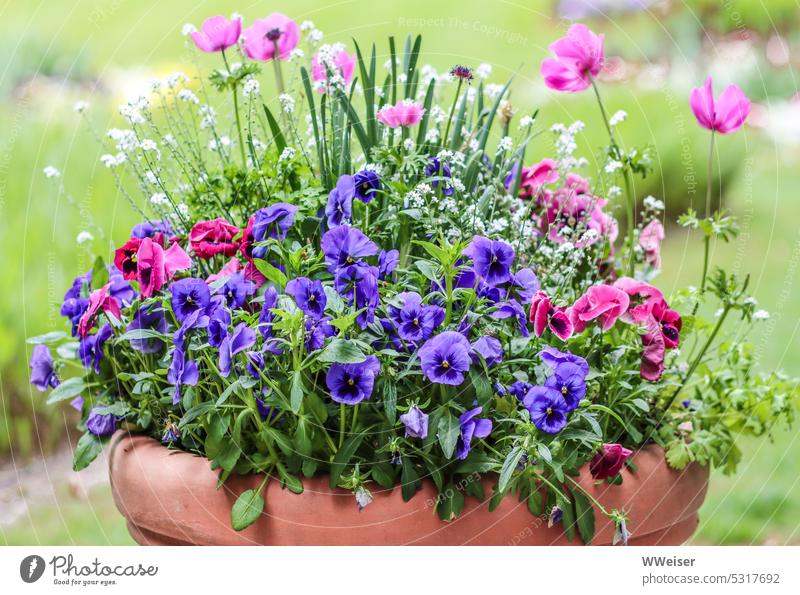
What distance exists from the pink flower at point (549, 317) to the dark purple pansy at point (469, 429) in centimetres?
9

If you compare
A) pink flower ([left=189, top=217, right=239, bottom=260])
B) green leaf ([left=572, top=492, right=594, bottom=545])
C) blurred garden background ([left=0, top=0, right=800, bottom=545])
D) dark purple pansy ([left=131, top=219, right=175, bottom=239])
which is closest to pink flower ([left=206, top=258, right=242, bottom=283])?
pink flower ([left=189, top=217, right=239, bottom=260])

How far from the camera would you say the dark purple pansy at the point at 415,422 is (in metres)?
0.68

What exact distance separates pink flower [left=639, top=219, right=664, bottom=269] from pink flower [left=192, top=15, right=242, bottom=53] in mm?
495

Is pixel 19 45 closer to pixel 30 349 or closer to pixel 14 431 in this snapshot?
pixel 30 349

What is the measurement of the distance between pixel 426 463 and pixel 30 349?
99cm

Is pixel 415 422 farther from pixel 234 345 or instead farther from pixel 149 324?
pixel 149 324

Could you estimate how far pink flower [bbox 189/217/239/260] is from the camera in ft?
2.62

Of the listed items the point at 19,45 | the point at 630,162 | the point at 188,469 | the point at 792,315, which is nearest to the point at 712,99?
the point at 630,162

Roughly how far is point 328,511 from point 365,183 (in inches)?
11.5

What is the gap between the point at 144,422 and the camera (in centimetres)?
83

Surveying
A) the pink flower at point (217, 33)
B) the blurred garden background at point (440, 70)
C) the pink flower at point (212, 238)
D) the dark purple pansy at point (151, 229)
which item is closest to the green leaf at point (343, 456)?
the pink flower at point (212, 238)

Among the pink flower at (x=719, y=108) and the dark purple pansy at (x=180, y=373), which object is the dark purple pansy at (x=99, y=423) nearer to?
the dark purple pansy at (x=180, y=373)

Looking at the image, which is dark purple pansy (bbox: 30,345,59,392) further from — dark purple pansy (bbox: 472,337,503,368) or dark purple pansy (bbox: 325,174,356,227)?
dark purple pansy (bbox: 472,337,503,368)

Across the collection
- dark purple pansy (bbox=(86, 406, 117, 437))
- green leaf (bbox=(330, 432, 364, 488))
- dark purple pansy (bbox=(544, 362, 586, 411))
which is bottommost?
dark purple pansy (bbox=(86, 406, 117, 437))
